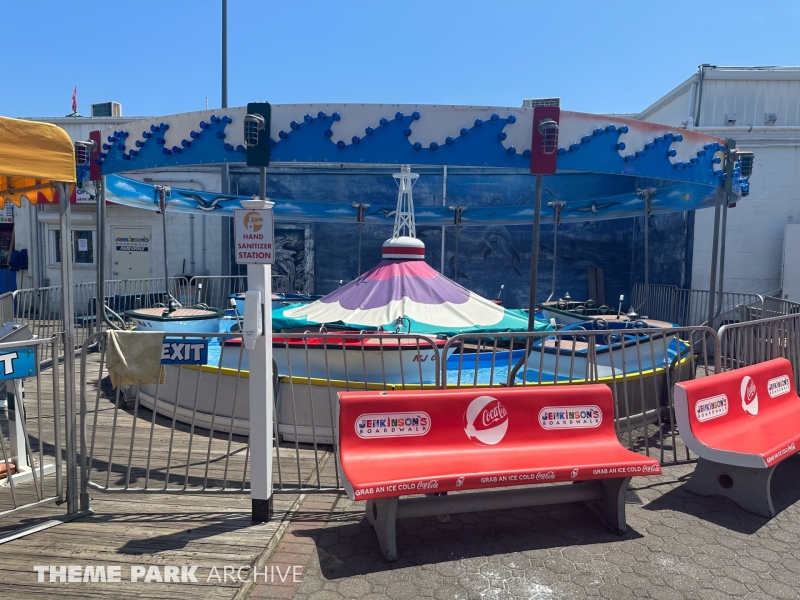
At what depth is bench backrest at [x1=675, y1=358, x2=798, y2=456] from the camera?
4598mm

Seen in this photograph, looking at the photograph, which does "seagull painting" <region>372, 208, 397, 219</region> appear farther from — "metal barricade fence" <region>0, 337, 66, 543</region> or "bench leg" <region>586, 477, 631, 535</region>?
"bench leg" <region>586, 477, 631, 535</region>

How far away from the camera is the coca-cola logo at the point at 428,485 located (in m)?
3.67

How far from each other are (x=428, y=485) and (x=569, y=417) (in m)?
1.46

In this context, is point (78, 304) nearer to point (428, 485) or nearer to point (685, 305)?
point (428, 485)

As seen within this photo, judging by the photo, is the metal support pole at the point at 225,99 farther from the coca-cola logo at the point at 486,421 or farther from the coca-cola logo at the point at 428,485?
the coca-cola logo at the point at 428,485

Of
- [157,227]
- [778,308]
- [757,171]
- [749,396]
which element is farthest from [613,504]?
[157,227]

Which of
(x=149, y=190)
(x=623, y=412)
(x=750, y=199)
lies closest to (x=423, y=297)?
(x=623, y=412)

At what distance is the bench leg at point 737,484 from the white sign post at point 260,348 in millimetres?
3568

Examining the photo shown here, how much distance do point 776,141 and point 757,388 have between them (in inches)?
403

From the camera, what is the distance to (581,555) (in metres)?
3.85

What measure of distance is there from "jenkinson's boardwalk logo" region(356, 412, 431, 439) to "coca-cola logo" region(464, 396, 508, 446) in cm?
33

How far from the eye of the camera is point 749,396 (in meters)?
5.18

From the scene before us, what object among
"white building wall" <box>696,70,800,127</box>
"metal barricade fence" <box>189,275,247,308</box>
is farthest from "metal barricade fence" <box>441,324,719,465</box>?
"metal barricade fence" <box>189,275,247,308</box>

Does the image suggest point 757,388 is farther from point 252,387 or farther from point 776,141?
point 776,141
